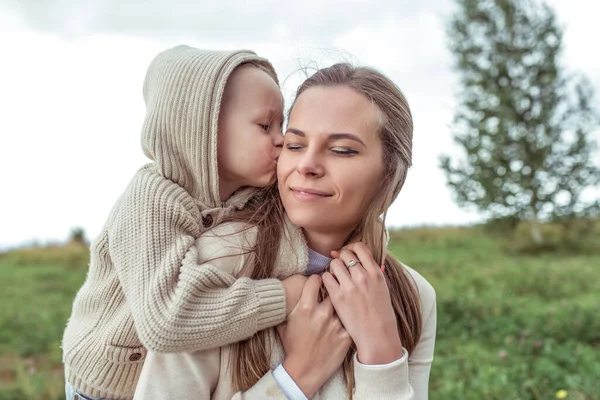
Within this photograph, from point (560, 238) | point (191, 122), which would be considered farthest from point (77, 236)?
point (560, 238)

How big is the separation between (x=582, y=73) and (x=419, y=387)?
54.4 feet

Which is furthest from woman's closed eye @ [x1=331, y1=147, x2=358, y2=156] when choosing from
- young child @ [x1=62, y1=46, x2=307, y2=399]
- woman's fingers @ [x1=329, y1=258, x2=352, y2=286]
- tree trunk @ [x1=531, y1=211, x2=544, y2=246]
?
tree trunk @ [x1=531, y1=211, x2=544, y2=246]

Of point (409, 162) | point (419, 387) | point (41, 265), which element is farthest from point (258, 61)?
point (41, 265)

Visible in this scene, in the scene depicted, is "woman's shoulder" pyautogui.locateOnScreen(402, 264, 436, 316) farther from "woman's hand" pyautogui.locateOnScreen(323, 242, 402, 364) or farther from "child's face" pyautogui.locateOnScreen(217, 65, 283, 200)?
"child's face" pyautogui.locateOnScreen(217, 65, 283, 200)

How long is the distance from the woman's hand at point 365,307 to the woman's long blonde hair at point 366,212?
5.3 inches

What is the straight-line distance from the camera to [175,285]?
1843mm

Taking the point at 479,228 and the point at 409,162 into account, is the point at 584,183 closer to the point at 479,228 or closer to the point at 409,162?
the point at 479,228

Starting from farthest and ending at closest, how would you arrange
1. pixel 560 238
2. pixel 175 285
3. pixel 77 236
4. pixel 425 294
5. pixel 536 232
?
pixel 560 238
pixel 536 232
pixel 77 236
pixel 425 294
pixel 175 285

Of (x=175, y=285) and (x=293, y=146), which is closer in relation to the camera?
(x=175, y=285)

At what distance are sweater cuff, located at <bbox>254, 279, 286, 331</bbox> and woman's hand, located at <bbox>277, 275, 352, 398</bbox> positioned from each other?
0.07 meters

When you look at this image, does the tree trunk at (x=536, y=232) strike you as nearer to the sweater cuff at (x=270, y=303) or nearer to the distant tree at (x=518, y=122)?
the distant tree at (x=518, y=122)

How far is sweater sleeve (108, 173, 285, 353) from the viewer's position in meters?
1.79

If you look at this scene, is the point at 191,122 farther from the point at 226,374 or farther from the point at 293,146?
the point at 226,374

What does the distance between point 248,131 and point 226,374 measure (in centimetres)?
82
